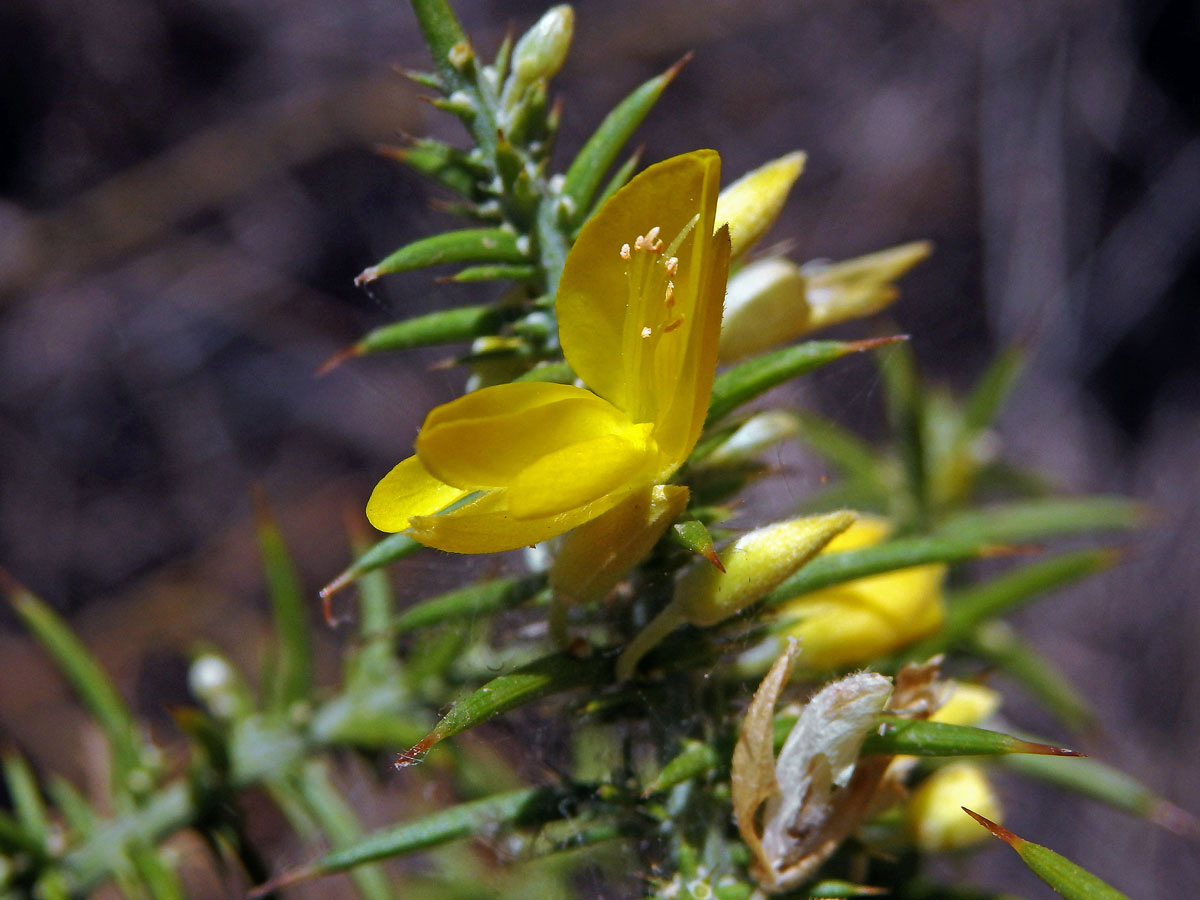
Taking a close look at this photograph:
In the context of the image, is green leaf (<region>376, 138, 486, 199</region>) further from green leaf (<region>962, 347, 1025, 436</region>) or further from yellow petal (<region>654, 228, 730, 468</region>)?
green leaf (<region>962, 347, 1025, 436</region>)

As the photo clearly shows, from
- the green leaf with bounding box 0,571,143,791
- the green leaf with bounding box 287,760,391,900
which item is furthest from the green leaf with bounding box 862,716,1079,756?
the green leaf with bounding box 0,571,143,791

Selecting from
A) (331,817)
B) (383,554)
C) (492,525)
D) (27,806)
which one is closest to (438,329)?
(383,554)

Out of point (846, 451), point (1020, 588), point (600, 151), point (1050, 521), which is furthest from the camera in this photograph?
point (846, 451)

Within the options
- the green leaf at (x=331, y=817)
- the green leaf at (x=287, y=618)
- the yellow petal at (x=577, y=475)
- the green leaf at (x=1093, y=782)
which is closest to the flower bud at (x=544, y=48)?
the yellow petal at (x=577, y=475)

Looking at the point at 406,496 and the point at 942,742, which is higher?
the point at 406,496

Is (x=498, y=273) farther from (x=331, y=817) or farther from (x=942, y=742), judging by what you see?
(x=331, y=817)

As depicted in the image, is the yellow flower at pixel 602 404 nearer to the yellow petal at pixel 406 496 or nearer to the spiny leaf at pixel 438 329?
the yellow petal at pixel 406 496

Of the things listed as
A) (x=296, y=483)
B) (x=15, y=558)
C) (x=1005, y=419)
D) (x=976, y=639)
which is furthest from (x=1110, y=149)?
(x=15, y=558)
